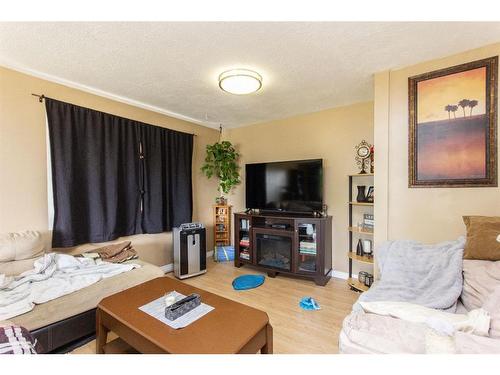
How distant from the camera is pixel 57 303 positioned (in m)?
1.53

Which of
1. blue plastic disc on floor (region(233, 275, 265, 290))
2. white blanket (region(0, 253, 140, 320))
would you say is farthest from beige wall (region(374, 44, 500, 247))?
white blanket (region(0, 253, 140, 320))

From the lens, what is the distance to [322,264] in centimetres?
266

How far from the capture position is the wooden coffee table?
104 cm

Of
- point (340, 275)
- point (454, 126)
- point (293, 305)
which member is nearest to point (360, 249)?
point (340, 275)

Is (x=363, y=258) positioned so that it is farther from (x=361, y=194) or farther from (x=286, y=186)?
(x=286, y=186)

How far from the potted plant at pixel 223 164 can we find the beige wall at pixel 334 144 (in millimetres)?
690

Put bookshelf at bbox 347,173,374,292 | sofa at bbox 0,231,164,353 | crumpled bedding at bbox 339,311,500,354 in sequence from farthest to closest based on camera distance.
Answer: bookshelf at bbox 347,173,374,292 → sofa at bbox 0,231,164,353 → crumpled bedding at bbox 339,311,500,354

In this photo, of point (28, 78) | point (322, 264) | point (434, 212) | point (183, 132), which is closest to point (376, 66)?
point (434, 212)

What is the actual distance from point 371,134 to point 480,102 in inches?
42.0

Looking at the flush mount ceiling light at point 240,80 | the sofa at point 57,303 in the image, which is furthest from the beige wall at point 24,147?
the flush mount ceiling light at point 240,80

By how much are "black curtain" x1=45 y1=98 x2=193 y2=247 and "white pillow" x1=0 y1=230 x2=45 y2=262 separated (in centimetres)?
20

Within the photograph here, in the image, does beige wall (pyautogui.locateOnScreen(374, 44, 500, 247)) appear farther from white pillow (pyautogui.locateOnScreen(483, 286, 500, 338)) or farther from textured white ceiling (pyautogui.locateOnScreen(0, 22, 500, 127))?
white pillow (pyautogui.locateOnScreen(483, 286, 500, 338))

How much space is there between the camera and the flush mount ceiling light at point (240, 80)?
6.38ft
